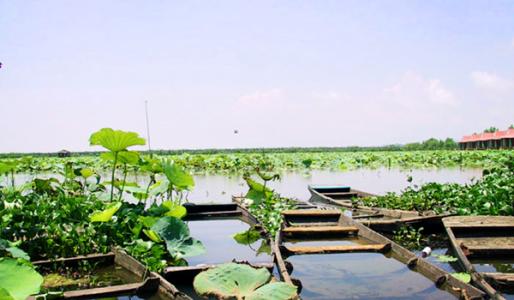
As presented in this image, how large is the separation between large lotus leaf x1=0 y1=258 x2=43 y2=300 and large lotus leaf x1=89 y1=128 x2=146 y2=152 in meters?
2.91

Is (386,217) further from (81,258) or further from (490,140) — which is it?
(490,140)

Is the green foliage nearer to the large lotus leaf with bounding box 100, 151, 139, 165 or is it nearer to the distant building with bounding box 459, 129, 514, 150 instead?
the large lotus leaf with bounding box 100, 151, 139, 165

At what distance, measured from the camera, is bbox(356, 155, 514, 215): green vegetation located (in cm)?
583

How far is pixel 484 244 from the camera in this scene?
446 cm

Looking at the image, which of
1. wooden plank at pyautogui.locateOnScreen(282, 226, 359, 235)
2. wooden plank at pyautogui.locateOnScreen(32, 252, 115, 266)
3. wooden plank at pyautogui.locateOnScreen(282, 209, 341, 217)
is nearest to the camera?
wooden plank at pyautogui.locateOnScreen(32, 252, 115, 266)

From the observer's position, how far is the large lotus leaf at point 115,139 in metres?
4.65

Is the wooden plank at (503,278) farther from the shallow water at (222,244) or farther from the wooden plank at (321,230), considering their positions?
the wooden plank at (321,230)

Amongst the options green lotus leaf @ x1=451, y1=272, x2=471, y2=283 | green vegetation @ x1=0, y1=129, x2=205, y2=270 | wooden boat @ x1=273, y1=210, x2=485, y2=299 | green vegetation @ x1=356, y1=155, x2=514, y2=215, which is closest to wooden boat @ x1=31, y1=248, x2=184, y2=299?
green vegetation @ x1=0, y1=129, x2=205, y2=270

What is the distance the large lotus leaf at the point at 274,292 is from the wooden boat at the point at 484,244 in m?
1.42

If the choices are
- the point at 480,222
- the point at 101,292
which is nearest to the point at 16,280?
the point at 101,292

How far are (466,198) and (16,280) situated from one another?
5.90 meters

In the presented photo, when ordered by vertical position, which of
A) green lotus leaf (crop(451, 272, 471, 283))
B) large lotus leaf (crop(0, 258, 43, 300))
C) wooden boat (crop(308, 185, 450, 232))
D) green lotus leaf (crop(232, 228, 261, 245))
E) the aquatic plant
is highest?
the aquatic plant

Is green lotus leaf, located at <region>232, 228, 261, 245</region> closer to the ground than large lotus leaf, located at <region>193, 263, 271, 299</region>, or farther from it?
closer to the ground

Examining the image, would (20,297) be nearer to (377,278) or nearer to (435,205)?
(377,278)
